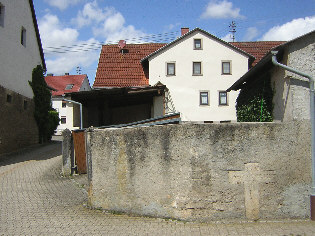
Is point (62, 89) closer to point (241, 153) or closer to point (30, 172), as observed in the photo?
point (30, 172)

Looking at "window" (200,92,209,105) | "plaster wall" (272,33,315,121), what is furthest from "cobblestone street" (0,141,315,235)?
"window" (200,92,209,105)

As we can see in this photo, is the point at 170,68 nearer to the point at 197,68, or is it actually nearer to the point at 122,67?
the point at 197,68

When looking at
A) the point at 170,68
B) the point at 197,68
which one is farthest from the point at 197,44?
the point at 170,68

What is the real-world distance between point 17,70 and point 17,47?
1.33 m

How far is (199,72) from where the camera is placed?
24.2 meters

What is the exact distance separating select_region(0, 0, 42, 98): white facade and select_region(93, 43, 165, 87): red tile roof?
4836 millimetres

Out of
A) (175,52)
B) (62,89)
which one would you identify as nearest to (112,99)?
(175,52)

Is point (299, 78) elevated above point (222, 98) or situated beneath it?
situated beneath

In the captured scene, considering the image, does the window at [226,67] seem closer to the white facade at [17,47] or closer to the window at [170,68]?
the window at [170,68]

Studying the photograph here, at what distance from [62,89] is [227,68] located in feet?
105

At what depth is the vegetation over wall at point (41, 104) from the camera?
21.4 m

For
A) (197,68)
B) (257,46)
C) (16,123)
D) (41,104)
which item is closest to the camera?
(16,123)

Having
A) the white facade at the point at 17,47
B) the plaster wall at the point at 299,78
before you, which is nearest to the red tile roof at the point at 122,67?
the white facade at the point at 17,47

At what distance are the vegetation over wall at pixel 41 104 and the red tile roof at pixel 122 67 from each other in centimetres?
358
